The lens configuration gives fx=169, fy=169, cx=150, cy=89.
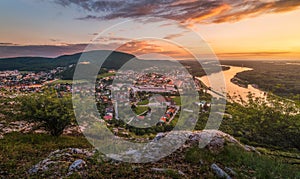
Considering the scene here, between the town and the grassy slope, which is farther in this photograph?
the town

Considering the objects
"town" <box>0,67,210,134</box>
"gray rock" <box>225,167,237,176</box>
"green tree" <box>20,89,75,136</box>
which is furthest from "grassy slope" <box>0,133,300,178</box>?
"town" <box>0,67,210,134</box>

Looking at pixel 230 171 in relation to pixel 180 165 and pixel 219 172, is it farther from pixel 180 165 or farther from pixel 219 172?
pixel 180 165

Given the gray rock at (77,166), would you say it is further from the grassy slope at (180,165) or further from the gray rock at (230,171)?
the gray rock at (230,171)

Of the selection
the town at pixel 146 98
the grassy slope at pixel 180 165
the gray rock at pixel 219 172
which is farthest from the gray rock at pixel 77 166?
the town at pixel 146 98

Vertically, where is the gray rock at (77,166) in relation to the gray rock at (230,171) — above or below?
above

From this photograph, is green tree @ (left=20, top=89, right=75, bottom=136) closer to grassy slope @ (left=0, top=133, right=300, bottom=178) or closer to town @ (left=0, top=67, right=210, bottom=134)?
grassy slope @ (left=0, top=133, right=300, bottom=178)

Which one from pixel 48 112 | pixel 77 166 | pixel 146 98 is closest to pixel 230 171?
pixel 77 166

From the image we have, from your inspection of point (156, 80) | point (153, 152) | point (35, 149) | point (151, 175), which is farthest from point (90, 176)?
point (156, 80)

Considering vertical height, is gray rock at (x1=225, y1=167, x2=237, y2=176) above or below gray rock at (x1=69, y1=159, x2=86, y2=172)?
below

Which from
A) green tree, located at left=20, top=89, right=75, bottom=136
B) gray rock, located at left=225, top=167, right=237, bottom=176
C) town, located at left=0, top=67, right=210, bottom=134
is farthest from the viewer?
town, located at left=0, top=67, right=210, bottom=134

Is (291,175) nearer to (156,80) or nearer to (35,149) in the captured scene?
(35,149)

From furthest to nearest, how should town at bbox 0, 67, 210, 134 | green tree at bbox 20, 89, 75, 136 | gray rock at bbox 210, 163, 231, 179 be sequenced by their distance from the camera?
1. town at bbox 0, 67, 210, 134
2. green tree at bbox 20, 89, 75, 136
3. gray rock at bbox 210, 163, 231, 179
